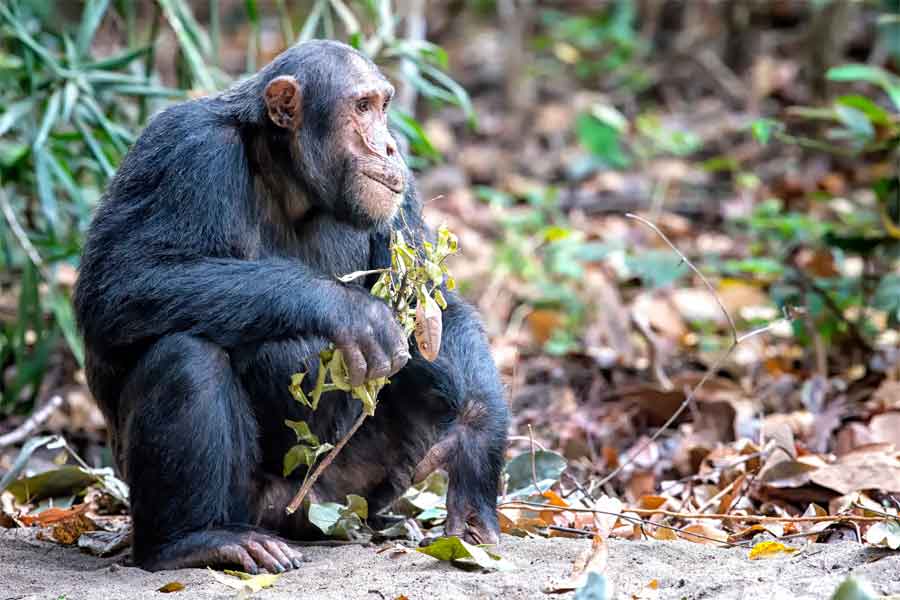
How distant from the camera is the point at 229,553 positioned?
4.34 m

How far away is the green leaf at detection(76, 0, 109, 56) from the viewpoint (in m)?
6.65

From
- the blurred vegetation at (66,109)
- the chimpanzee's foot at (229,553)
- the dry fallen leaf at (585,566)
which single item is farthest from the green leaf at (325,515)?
the blurred vegetation at (66,109)

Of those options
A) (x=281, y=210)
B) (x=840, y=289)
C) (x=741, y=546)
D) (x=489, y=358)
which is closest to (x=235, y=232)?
(x=281, y=210)

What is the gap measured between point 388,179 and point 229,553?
146cm

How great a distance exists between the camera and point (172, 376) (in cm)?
437

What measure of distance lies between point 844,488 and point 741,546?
88 centimetres

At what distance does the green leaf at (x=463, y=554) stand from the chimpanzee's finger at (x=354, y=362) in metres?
0.62

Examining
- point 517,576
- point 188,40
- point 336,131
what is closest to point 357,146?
point 336,131

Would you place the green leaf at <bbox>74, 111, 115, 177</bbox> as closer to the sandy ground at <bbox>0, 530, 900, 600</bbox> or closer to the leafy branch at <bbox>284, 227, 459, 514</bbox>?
the leafy branch at <bbox>284, 227, 459, 514</bbox>

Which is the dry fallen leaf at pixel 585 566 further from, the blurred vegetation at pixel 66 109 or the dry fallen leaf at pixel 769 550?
the blurred vegetation at pixel 66 109

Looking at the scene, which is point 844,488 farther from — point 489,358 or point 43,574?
point 43,574

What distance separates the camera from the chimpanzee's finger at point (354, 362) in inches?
168

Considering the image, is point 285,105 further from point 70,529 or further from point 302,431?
point 70,529

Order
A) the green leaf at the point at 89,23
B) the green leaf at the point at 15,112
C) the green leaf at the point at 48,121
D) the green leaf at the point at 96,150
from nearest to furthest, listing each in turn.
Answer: the green leaf at the point at 48,121, the green leaf at the point at 15,112, the green leaf at the point at 96,150, the green leaf at the point at 89,23
